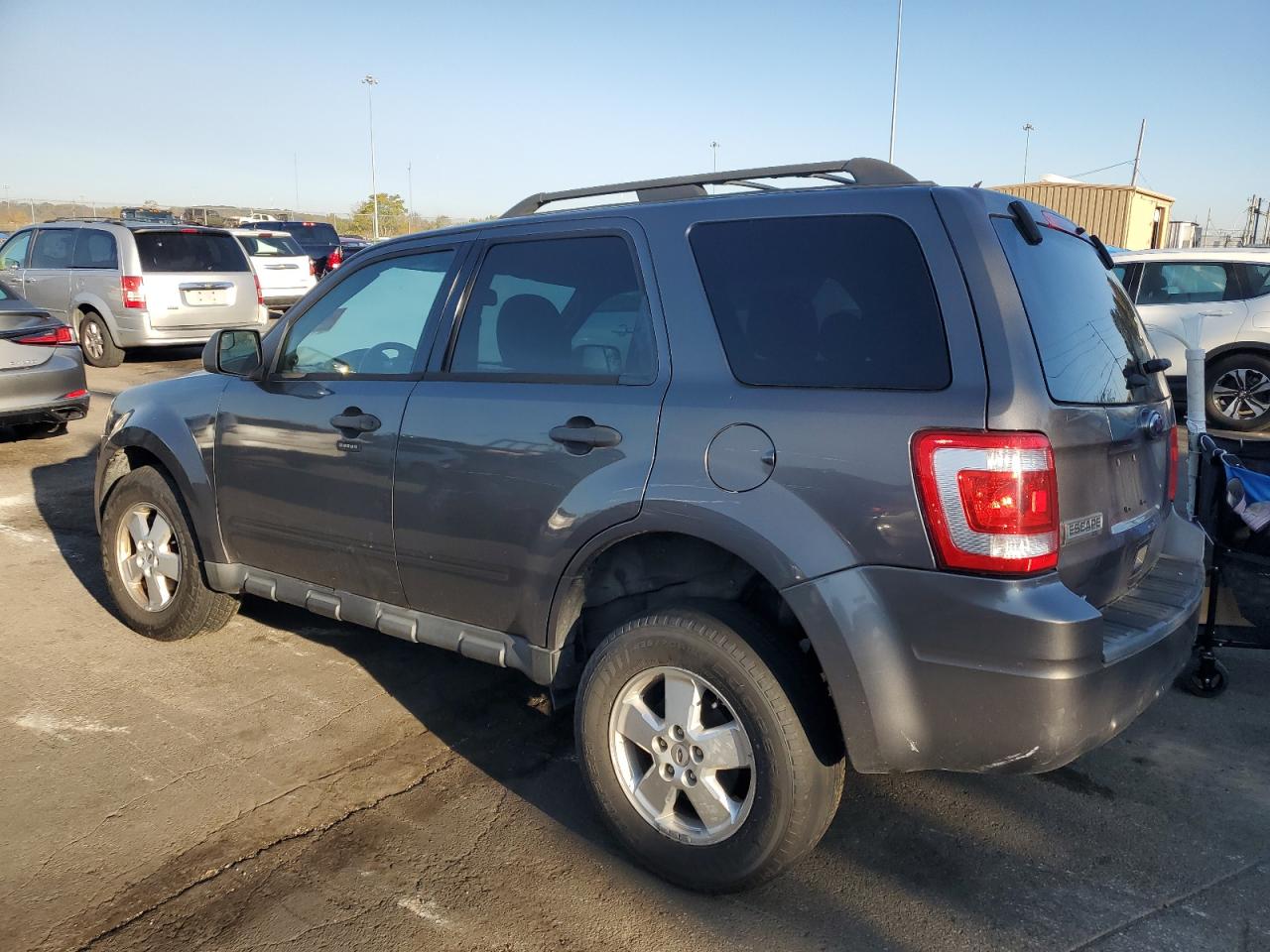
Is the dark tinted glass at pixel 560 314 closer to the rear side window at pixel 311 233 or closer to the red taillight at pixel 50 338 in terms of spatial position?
the red taillight at pixel 50 338

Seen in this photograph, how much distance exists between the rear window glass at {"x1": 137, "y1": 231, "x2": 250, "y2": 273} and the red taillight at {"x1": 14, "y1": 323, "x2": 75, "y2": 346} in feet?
12.7

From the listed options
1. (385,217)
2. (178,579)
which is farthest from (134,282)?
(385,217)

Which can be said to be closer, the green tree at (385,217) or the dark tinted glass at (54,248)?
the dark tinted glass at (54,248)

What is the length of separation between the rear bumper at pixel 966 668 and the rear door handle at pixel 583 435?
70 cm

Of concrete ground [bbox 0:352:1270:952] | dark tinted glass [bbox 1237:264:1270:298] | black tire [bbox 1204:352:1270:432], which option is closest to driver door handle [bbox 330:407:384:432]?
concrete ground [bbox 0:352:1270:952]

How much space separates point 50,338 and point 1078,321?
8112mm

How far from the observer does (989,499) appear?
7.57ft

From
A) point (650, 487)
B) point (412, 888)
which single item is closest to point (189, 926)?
point (412, 888)

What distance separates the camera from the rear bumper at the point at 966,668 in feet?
7.56

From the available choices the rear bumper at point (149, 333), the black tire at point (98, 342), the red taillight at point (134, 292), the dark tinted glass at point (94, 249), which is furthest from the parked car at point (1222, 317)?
the black tire at point (98, 342)

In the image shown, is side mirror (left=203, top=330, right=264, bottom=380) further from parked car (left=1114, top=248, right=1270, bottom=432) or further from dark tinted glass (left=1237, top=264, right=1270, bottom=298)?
dark tinted glass (left=1237, top=264, right=1270, bottom=298)

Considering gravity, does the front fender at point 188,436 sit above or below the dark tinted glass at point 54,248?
below

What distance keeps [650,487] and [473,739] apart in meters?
1.46

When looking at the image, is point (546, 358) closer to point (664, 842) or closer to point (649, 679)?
point (649, 679)
